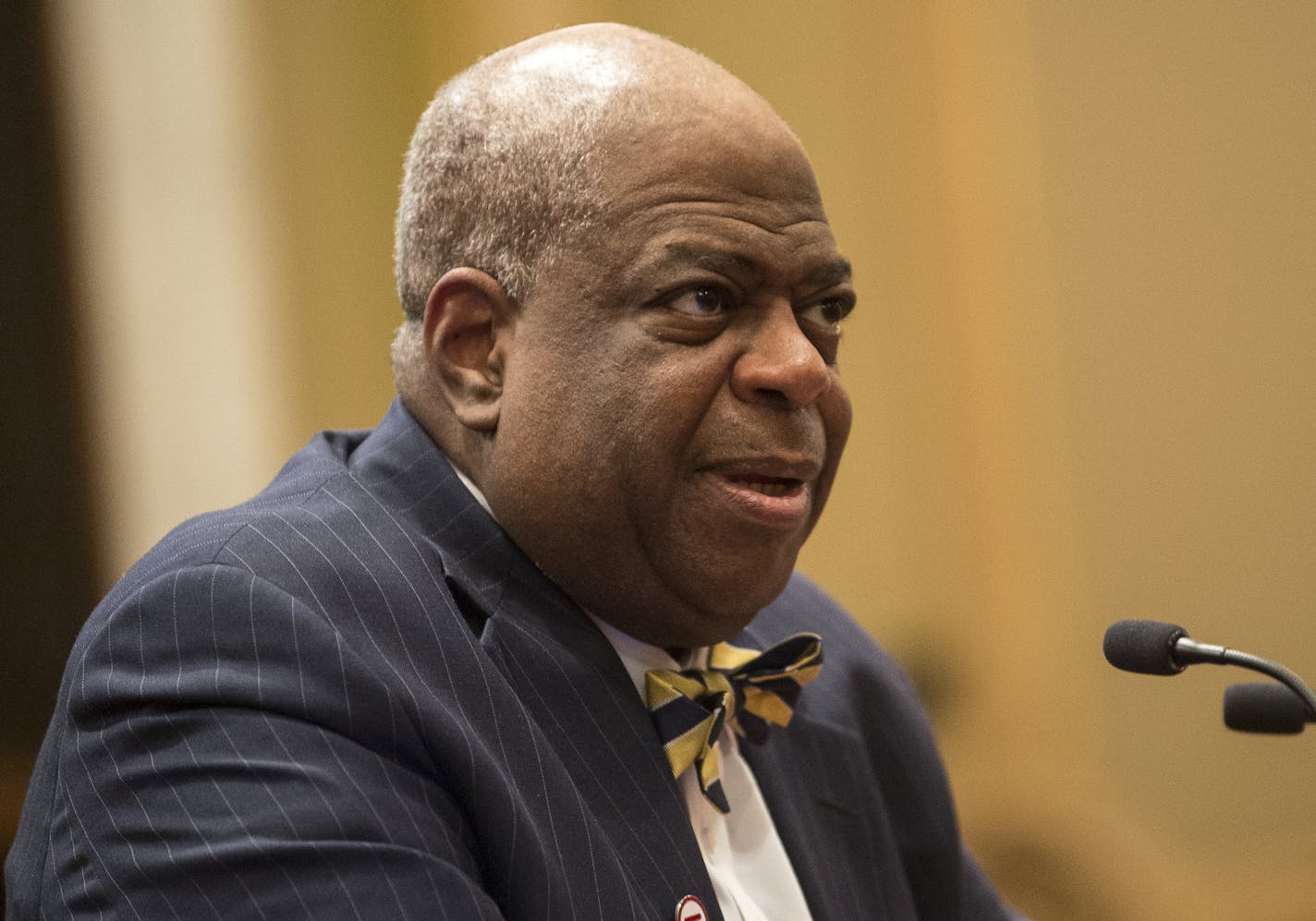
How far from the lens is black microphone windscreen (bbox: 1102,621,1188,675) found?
1.53 meters

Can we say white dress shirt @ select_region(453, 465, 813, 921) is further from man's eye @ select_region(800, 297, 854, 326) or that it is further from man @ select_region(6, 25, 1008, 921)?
man's eye @ select_region(800, 297, 854, 326)

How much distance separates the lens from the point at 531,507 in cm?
170

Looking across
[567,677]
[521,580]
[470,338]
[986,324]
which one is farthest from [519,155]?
[986,324]

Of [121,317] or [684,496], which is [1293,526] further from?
[121,317]

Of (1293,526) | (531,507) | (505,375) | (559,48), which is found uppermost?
(559,48)

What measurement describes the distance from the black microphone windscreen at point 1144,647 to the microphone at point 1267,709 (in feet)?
0.56

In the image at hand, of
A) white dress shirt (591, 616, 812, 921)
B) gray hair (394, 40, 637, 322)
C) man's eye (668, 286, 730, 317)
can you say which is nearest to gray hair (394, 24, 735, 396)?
gray hair (394, 40, 637, 322)

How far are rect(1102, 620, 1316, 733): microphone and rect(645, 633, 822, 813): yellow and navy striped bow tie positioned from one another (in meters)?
0.41

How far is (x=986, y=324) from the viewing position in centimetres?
387

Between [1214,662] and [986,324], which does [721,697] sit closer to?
[1214,662]

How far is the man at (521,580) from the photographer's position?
136 centimetres

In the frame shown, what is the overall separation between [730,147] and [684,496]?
16.0 inches

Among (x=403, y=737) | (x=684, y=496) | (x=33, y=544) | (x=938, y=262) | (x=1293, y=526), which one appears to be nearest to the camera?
(x=403, y=737)

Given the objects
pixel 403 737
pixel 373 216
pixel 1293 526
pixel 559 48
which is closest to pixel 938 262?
pixel 1293 526
